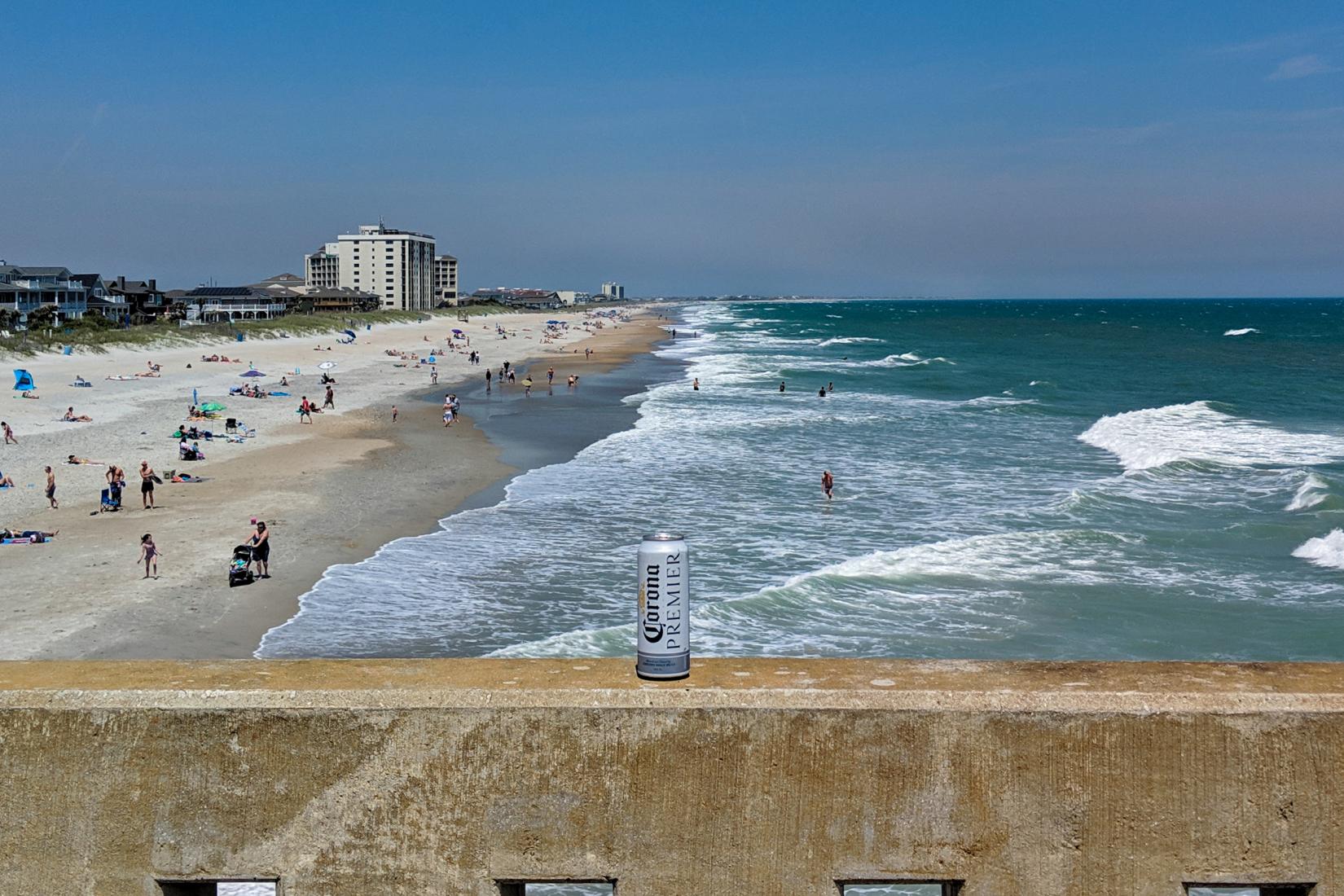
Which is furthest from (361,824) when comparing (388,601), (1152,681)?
(388,601)

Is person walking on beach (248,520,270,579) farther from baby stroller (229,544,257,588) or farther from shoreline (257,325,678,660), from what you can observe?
shoreline (257,325,678,660)

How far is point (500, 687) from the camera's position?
12.6 feet

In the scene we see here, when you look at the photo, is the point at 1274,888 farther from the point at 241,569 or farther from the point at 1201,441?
the point at 1201,441

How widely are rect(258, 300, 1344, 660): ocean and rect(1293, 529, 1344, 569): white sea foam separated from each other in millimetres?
73

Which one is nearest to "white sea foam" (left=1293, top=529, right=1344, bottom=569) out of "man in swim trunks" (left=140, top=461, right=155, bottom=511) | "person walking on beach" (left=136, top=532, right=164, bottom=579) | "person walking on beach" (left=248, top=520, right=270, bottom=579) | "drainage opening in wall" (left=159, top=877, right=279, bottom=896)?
"person walking on beach" (left=248, top=520, right=270, bottom=579)

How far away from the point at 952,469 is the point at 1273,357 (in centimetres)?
7703

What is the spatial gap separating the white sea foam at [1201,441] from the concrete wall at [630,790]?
106 feet

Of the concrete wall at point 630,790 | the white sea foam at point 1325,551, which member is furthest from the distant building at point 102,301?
the concrete wall at point 630,790

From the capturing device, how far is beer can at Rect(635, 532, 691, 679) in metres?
3.98

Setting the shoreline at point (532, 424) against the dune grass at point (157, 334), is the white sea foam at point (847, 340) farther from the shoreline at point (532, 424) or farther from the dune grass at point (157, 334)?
the dune grass at point (157, 334)

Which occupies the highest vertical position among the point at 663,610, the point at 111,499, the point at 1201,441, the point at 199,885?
the point at 663,610

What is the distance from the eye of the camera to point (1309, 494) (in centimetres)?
2847

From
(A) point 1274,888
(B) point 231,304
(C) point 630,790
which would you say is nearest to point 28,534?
(C) point 630,790

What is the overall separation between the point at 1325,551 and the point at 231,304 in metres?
149
